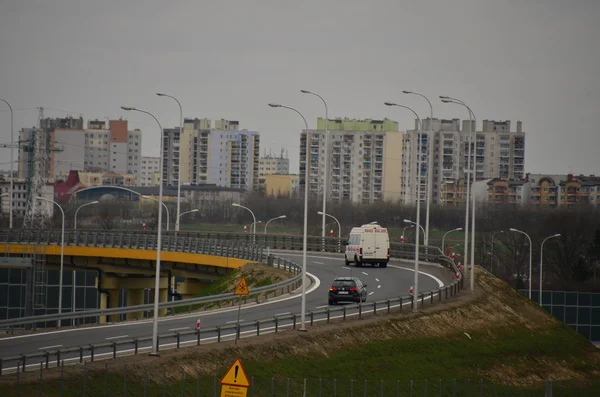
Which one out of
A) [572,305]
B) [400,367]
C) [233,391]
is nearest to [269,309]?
[400,367]

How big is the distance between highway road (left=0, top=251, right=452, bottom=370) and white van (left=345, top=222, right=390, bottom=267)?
0.74 m

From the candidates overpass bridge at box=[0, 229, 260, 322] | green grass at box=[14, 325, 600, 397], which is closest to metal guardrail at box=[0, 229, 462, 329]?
overpass bridge at box=[0, 229, 260, 322]

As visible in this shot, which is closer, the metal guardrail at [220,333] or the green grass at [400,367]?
the metal guardrail at [220,333]

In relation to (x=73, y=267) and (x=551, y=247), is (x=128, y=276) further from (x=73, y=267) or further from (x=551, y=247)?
(x=551, y=247)

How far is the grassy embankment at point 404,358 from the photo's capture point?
35.5 metres

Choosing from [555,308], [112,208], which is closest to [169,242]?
[555,308]

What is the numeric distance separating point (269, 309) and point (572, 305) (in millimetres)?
46176

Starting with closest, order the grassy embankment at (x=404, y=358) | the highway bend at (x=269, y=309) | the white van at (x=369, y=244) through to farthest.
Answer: the grassy embankment at (x=404, y=358)
the highway bend at (x=269, y=309)
the white van at (x=369, y=244)

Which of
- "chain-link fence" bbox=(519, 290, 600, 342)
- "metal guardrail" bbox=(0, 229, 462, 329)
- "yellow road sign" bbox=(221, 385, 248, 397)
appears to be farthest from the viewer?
"chain-link fence" bbox=(519, 290, 600, 342)

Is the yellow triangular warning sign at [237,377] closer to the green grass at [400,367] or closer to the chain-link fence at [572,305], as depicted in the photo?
the green grass at [400,367]

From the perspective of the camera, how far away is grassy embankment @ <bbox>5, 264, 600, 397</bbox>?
116 ft

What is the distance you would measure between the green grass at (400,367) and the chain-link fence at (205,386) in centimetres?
4

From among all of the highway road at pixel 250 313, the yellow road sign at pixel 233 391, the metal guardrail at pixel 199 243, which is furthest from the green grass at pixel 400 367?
the metal guardrail at pixel 199 243

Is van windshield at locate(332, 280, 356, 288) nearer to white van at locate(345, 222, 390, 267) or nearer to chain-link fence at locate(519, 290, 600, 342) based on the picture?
white van at locate(345, 222, 390, 267)
